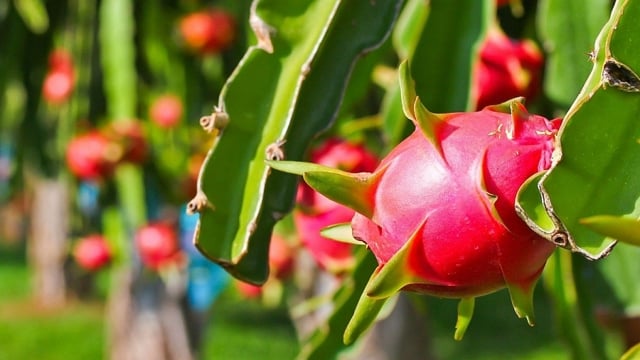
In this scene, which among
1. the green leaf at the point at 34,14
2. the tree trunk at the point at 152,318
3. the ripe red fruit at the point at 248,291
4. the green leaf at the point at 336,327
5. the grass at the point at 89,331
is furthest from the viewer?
the grass at the point at 89,331

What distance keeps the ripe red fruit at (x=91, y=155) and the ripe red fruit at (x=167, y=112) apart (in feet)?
0.69

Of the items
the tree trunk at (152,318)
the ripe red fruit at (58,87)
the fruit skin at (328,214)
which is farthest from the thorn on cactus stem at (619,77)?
the tree trunk at (152,318)

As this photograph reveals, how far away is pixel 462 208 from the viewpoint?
52 centimetres

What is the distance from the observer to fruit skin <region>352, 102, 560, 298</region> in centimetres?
51

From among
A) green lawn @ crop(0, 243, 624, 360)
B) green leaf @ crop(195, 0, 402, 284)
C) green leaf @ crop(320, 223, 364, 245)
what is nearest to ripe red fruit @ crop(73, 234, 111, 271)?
green leaf @ crop(195, 0, 402, 284)

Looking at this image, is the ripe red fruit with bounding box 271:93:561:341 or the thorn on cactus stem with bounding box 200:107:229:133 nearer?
the ripe red fruit with bounding box 271:93:561:341

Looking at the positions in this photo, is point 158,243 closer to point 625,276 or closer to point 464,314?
point 625,276

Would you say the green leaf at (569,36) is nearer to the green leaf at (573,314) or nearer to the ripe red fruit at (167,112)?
the green leaf at (573,314)

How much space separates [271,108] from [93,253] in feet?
6.42

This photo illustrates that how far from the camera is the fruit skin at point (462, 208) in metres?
0.51

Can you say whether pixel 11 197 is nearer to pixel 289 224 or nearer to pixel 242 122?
pixel 289 224

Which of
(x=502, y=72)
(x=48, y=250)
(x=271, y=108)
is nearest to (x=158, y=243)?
(x=502, y=72)

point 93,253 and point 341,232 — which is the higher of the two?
point 341,232

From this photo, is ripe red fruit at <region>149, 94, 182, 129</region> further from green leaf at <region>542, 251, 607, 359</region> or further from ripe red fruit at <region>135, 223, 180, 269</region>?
green leaf at <region>542, 251, 607, 359</region>
